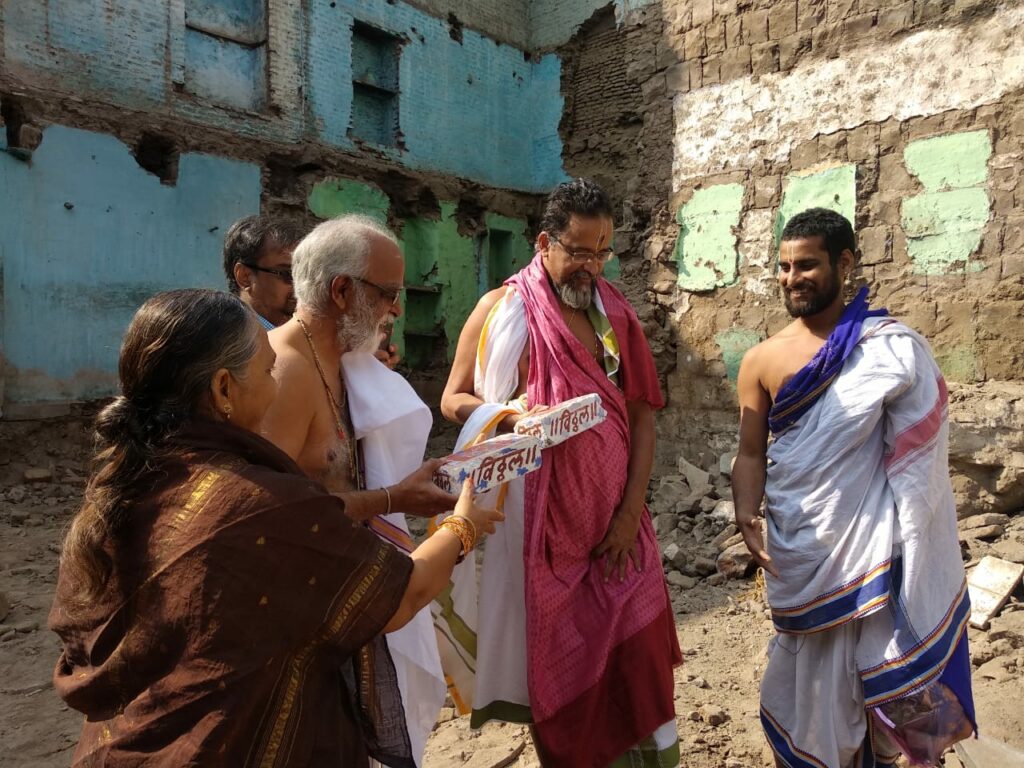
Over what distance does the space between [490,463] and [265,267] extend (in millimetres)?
1444

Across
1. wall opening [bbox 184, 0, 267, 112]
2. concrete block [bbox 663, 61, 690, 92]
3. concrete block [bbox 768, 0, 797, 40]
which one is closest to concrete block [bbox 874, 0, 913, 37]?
concrete block [bbox 768, 0, 797, 40]

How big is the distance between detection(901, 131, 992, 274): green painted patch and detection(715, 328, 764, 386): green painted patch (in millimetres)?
1482

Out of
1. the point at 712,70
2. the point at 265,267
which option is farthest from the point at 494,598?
the point at 712,70

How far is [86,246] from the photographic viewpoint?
7.77 meters

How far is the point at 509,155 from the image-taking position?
472 inches

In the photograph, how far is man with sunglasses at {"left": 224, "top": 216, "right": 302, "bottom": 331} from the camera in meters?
2.94

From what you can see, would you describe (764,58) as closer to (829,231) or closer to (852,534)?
(829,231)

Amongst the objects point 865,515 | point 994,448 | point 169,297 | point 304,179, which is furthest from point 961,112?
point 304,179

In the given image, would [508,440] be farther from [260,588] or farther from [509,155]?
[509,155]

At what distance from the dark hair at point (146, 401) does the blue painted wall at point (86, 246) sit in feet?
23.5

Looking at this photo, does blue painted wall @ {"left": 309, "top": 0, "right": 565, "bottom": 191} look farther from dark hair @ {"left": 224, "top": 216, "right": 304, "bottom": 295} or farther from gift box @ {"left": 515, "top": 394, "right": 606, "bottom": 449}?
gift box @ {"left": 515, "top": 394, "right": 606, "bottom": 449}

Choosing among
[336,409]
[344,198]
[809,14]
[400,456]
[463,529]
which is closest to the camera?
[463,529]

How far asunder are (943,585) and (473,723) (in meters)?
1.55

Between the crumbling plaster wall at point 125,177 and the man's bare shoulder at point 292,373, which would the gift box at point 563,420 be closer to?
the man's bare shoulder at point 292,373
